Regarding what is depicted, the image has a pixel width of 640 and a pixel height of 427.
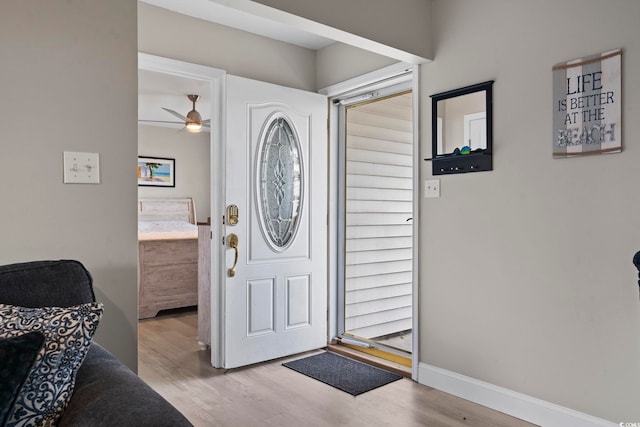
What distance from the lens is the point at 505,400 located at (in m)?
2.54

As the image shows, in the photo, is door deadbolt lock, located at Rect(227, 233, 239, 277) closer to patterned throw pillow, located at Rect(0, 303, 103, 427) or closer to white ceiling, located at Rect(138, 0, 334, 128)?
white ceiling, located at Rect(138, 0, 334, 128)

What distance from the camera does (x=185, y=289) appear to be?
205 inches

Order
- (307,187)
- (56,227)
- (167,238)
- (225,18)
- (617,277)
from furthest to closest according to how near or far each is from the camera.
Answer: (167,238) < (307,187) < (225,18) < (617,277) < (56,227)

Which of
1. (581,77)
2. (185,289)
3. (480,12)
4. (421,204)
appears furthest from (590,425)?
(185,289)

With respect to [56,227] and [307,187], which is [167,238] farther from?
[56,227]

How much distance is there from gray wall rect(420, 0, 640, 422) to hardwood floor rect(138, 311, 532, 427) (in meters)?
0.25

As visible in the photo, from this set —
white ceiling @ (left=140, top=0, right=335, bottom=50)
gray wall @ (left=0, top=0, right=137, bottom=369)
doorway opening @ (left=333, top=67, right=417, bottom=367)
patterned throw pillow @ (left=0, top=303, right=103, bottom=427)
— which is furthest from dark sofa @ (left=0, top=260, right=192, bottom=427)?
doorway opening @ (left=333, top=67, right=417, bottom=367)

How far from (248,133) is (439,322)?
188 cm

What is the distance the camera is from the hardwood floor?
96.6 inches

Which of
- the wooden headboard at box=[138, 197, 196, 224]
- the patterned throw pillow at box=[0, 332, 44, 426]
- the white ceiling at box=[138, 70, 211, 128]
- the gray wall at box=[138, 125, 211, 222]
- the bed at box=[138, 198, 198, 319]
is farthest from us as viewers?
the gray wall at box=[138, 125, 211, 222]

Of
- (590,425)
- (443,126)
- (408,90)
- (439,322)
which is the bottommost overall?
(590,425)

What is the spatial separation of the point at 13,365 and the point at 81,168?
1.15 metres

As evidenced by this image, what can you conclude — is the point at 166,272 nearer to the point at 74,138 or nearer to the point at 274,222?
the point at 274,222

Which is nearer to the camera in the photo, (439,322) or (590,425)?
(590,425)
